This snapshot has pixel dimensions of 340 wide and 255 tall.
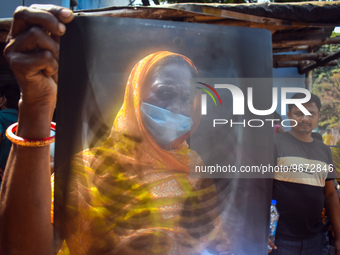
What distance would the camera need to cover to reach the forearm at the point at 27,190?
116 cm

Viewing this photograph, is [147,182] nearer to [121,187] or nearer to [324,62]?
Answer: [121,187]

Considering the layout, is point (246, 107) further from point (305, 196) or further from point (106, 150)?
point (305, 196)

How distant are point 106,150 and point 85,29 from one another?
1.70ft

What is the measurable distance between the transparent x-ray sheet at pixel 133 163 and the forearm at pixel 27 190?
65mm

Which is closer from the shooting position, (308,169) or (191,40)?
(191,40)

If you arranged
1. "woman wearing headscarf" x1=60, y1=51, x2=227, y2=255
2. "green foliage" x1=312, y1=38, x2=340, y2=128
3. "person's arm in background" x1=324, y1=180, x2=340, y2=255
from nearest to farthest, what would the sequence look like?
1. "woman wearing headscarf" x1=60, y1=51, x2=227, y2=255
2. "green foliage" x1=312, y1=38, x2=340, y2=128
3. "person's arm in background" x1=324, y1=180, x2=340, y2=255

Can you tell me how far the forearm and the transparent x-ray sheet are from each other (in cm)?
7

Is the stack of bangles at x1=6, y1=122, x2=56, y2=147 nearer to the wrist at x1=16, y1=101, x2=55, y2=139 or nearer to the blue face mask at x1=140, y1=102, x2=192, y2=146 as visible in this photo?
the wrist at x1=16, y1=101, x2=55, y2=139

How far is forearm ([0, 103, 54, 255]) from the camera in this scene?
116 centimetres

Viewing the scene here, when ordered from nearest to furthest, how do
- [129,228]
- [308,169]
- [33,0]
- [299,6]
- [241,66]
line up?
[129,228], [241,66], [299,6], [308,169], [33,0]

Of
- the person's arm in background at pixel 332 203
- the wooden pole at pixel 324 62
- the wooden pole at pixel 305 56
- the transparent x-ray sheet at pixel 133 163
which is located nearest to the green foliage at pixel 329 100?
the transparent x-ray sheet at pixel 133 163

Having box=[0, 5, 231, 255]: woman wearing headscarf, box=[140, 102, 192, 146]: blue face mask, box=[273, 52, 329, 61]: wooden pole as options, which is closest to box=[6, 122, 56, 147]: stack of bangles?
box=[0, 5, 231, 255]: woman wearing headscarf

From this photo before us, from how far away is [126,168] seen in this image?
4.14ft

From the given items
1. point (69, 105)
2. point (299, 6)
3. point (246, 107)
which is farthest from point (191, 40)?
point (299, 6)
